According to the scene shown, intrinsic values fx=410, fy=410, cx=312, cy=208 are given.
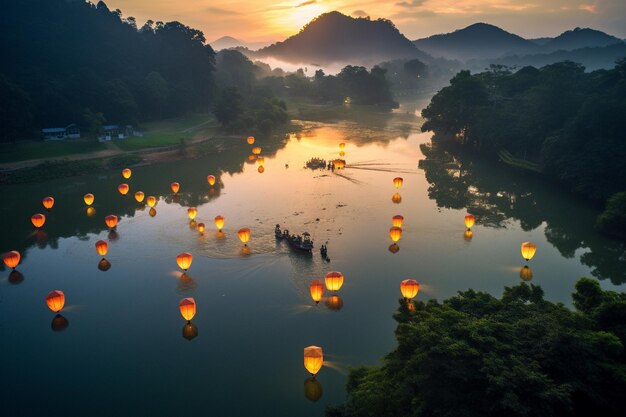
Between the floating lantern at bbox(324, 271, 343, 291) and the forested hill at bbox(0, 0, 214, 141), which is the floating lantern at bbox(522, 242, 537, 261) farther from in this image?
the forested hill at bbox(0, 0, 214, 141)

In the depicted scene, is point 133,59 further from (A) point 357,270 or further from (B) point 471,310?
(B) point 471,310

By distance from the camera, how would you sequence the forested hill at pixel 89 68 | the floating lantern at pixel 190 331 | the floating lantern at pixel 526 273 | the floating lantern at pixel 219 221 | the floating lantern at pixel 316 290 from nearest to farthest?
the floating lantern at pixel 190 331
the floating lantern at pixel 316 290
the floating lantern at pixel 526 273
the floating lantern at pixel 219 221
the forested hill at pixel 89 68

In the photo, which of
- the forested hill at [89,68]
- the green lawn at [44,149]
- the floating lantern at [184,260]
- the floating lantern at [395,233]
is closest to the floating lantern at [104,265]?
the floating lantern at [184,260]

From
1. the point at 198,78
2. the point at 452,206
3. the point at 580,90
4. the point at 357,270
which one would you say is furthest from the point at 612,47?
the point at 357,270

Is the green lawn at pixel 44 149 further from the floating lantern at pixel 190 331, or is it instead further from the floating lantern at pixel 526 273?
the floating lantern at pixel 526 273

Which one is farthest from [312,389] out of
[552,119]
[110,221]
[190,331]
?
[552,119]

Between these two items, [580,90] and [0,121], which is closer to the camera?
[0,121]

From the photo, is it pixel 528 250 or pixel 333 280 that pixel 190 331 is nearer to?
pixel 333 280
